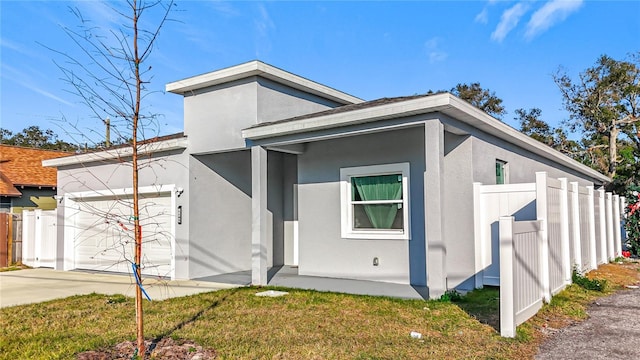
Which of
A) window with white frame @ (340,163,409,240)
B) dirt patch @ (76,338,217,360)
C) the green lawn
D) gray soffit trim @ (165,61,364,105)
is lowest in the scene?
the green lawn

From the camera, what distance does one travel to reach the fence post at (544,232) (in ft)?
22.0

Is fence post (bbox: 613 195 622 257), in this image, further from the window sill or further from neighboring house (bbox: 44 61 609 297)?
the window sill

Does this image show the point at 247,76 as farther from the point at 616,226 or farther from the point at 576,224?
the point at 616,226

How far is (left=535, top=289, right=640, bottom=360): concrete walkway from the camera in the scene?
4.79 meters

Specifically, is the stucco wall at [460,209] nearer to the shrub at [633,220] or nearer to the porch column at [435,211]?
the porch column at [435,211]

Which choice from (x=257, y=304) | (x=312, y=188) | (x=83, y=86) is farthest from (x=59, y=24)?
(x=312, y=188)

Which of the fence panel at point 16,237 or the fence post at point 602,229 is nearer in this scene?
the fence post at point 602,229

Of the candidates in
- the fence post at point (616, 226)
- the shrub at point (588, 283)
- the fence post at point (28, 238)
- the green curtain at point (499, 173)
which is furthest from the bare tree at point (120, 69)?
the fence post at point (616, 226)

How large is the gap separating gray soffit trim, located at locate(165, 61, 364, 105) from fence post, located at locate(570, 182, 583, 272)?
625 cm

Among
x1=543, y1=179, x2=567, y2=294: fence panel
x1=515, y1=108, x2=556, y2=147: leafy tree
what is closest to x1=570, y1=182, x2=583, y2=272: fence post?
x1=543, y1=179, x2=567, y2=294: fence panel

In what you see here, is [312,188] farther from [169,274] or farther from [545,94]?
[545,94]

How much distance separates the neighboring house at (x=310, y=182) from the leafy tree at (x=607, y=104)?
16.7 m

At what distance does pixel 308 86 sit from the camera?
36.9 ft

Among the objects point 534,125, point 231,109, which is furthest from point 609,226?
point 534,125
